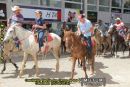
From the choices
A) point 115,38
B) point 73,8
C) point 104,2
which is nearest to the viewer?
point 115,38

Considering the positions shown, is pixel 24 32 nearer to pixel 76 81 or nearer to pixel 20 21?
pixel 20 21

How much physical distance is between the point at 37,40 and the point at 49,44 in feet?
2.46

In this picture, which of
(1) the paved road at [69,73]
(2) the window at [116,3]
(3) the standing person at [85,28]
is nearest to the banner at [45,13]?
(1) the paved road at [69,73]

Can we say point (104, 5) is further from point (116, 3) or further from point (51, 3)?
point (51, 3)

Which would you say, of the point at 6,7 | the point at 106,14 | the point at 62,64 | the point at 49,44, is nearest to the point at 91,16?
the point at 106,14

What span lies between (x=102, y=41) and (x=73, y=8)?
9375 mm

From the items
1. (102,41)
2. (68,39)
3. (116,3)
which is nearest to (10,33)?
(68,39)

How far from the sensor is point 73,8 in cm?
2867

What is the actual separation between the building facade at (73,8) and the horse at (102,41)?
231 inches

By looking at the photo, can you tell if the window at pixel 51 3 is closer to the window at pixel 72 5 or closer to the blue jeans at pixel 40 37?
the window at pixel 72 5

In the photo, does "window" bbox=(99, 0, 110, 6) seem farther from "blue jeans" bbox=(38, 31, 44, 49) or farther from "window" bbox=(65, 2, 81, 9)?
"blue jeans" bbox=(38, 31, 44, 49)

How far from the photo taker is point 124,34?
19562mm

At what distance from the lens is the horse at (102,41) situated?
18.6m

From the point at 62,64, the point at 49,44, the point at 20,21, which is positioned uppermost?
the point at 20,21
